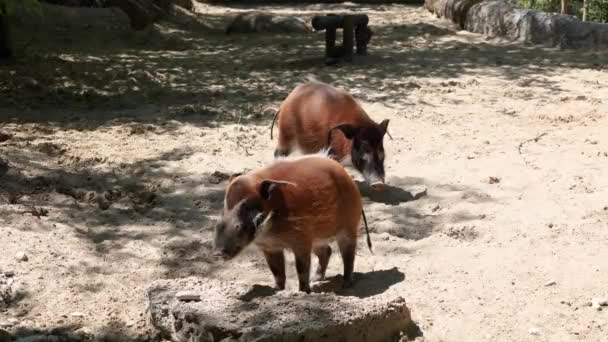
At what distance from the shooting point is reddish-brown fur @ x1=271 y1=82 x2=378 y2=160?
17.9 feet

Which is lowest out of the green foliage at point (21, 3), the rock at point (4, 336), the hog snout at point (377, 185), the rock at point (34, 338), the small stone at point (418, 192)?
the small stone at point (418, 192)

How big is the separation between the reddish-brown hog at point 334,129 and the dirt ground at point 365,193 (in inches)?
15.1

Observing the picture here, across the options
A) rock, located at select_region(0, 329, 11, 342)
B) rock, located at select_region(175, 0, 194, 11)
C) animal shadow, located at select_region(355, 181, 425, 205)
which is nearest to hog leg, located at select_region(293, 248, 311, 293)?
rock, located at select_region(0, 329, 11, 342)

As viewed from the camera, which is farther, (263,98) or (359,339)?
(263,98)

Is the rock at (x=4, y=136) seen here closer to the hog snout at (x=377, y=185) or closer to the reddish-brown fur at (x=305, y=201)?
the hog snout at (x=377, y=185)

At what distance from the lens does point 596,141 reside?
6562 millimetres

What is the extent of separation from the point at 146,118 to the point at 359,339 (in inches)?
201

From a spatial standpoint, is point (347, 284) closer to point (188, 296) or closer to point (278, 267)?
point (278, 267)

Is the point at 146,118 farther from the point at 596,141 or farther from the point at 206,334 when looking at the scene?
the point at 206,334

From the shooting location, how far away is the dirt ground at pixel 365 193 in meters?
3.95

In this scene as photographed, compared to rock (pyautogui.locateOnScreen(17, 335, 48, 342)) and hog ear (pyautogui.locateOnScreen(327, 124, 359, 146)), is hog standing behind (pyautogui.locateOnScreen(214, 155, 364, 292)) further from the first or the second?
hog ear (pyautogui.locateOnScreen(327, 124, 359, 146))

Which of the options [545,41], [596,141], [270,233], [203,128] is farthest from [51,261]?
[545,41]

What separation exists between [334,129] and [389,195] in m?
0.66

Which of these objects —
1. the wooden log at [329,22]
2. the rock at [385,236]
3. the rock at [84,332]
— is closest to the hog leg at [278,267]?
the rock at [84,332]
